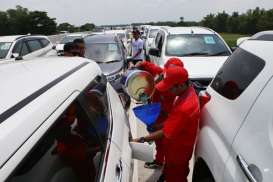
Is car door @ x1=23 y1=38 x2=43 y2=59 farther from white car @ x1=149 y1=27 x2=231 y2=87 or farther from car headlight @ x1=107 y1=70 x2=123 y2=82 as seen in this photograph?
white car @ x1=149 y1=27 x2=231 y2=87

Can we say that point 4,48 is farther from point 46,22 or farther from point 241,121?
point 46,22

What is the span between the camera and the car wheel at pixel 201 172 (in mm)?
3115

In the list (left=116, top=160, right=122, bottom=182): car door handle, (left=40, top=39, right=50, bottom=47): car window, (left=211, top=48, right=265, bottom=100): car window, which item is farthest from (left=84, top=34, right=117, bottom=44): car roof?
(left=116, top=160, right=122, bottom=182): car door handle

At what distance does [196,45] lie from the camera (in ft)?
29.0

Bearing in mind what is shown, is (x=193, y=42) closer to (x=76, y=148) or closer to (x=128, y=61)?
(x=128, y=61)

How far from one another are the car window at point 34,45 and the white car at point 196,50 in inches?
241

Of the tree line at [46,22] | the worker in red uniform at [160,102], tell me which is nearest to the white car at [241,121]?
the worker in red uniform at [160,102]

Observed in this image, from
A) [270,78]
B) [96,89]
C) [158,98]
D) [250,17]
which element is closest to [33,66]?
[96,89]

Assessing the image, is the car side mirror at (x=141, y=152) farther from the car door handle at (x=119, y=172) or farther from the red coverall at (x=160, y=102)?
the red coverall at (x=160, y=102)

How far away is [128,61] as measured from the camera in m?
10.4

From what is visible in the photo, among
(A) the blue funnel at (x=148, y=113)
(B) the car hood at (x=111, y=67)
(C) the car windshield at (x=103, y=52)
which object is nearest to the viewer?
(A) the blue funnel at (x=148, y=113)

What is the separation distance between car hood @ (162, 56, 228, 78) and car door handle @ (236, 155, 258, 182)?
4.67m

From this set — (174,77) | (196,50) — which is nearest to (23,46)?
(196,50)

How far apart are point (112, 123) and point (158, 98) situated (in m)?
1.92
